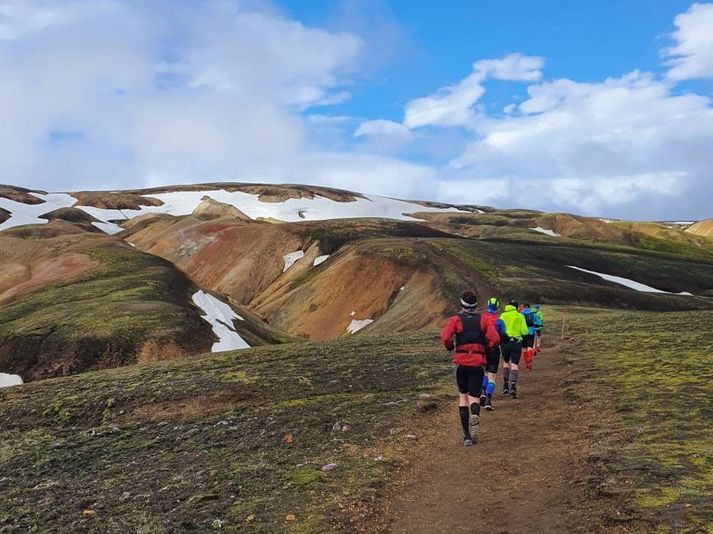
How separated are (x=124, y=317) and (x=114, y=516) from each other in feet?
158

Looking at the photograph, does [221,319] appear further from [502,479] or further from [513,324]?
[502,479]

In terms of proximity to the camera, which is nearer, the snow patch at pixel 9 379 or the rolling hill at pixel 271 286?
the snow patch at pixel 9 379

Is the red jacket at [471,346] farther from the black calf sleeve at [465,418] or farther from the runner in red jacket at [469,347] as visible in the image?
the black calf sleeve at [465,418]

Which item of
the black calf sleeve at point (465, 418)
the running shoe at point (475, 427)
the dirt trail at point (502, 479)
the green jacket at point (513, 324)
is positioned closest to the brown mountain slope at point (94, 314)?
the green jacket at point (513, 324)

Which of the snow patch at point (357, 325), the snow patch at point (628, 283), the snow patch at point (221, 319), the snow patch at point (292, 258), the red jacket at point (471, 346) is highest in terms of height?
the red jacket at point (471, 346)

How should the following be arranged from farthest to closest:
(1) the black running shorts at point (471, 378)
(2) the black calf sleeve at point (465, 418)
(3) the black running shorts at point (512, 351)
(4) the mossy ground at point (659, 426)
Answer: (3) the black running shorts at point (512, 351), (2) the black calf sleeve at point (465, 418), (1) the black running shorts at point (471, 378), (4) the mossy ground at point (659, 426)

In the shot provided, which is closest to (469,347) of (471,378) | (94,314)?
(471,378)

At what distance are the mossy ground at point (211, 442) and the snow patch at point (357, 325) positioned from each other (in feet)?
151

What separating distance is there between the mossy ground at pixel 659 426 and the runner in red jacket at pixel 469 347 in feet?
10.2

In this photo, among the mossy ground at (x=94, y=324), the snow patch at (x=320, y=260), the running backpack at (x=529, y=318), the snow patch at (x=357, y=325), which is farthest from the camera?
the snow patch at (x=320, y=260)

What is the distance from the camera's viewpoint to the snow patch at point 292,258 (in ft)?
387

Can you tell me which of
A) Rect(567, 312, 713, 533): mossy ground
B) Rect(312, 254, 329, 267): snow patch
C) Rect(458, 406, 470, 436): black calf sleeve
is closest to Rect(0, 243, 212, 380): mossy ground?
Rect(312, 254, 329, 267): snow patch

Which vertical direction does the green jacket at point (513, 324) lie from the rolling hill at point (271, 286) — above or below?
above

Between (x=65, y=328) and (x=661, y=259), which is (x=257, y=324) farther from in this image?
(x=661, y=259)
